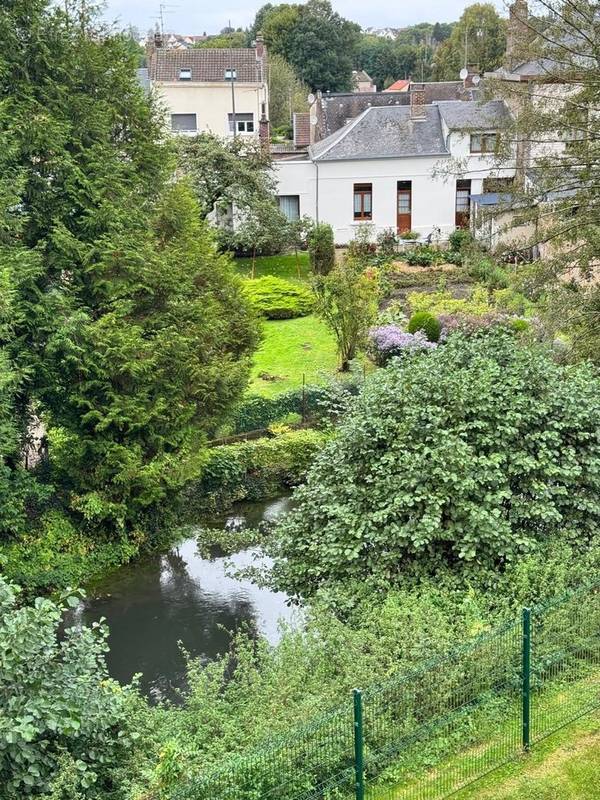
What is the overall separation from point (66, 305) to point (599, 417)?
8926 millimetres

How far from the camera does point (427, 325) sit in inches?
958

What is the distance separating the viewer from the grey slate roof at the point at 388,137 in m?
36.9

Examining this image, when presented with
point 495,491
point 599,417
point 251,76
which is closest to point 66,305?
point 495,491

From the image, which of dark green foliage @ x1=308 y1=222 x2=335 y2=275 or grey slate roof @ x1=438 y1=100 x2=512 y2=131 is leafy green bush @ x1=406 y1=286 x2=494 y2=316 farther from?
grey slate roof @ x1=438 y1=100 x2=512 y2=131

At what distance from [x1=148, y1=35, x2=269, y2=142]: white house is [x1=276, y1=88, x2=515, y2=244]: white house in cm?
1111

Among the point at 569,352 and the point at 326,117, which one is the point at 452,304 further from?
the point at 326,117

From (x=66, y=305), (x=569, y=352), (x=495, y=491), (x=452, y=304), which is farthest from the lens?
(x=452, y=304)

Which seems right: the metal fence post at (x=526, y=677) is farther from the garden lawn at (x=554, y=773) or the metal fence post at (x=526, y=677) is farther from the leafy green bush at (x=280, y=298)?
the leafy green bush at (x=280, y=298)

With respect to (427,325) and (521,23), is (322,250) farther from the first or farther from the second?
(521,23)

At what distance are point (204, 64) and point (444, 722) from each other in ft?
152

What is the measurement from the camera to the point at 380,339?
24016 millimetres

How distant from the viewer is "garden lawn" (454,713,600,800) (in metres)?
7.66

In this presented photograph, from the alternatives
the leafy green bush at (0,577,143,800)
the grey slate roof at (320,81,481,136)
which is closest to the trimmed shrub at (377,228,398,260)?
the grey slate roof at (320,81,481,136)

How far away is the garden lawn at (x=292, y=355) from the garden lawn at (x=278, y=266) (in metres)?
5.06
